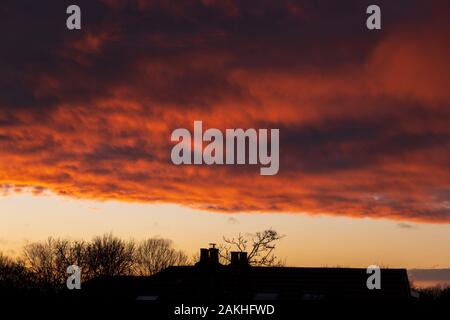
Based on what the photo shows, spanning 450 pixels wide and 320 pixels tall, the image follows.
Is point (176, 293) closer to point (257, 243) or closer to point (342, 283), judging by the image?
point (342, 283)

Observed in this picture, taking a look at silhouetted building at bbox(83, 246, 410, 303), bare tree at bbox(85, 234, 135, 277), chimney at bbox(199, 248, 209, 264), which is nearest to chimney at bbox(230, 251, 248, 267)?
silhouetted building at bbox(83, 246, 410, 303)

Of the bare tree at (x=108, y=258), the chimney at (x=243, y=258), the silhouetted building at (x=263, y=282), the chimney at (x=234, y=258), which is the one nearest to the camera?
the silhouetted building at (x=263, y=282)

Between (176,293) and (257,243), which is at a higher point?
(257,243)

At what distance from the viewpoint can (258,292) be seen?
43688 millimetres

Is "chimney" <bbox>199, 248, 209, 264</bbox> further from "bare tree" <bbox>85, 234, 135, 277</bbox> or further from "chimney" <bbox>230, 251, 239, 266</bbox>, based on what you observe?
"bare tree" <bbox>85, 234, 135, 277</bbox>

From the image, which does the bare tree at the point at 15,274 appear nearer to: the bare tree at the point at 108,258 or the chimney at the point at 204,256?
the bare tree at the point at 108,258

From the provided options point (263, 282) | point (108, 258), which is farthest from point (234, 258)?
point (108, 258)

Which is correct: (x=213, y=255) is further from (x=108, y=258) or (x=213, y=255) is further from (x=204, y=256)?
(x=108, y=258)

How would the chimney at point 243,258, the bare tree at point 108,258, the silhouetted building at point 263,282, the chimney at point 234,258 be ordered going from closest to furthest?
the silhouetted building at point 263,282, the chimney at point 243,258, the chimney at point 234,258, the bare tree at point 108,258

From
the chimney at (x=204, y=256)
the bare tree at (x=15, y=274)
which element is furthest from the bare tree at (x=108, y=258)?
the chimney at (x=204, y=256)
